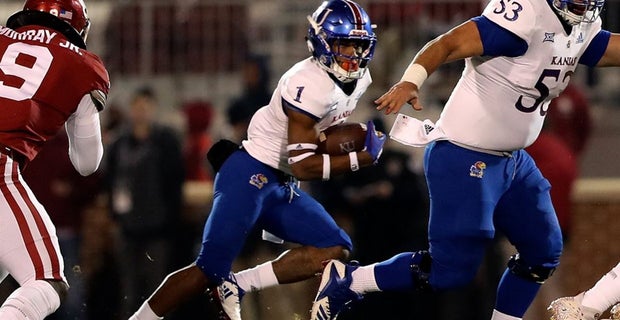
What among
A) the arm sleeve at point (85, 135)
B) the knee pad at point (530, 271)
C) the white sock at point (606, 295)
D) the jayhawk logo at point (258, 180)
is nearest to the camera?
the arm sleeve at point (85, 135)

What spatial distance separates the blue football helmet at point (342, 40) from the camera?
6848 millimetres

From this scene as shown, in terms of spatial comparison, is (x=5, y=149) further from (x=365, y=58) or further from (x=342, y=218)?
(x=342, y=218)

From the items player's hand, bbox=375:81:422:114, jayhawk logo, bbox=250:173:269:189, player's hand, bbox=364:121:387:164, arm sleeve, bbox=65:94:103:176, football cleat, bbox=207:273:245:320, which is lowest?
football cleat, bbox=207:273:245:320

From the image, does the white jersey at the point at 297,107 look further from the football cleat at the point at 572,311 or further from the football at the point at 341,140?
the football cleat at the point at 572,311

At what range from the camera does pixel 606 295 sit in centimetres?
659

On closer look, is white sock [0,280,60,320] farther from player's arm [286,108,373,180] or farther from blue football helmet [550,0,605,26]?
blue football helmet [550,0,605,26]

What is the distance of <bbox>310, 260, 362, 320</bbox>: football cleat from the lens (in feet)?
22.6

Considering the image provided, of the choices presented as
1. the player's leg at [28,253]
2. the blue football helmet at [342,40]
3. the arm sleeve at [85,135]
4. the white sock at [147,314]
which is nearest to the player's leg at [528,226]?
the blue football helmet at [342,40]

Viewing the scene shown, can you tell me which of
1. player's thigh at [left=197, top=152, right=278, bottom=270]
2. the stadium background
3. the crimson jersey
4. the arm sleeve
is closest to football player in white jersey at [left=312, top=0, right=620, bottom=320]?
player's thigh at [left=197, top=152, right=278, bottom=270]

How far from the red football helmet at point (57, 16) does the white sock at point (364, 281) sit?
5.99ft

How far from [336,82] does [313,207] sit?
71 cm

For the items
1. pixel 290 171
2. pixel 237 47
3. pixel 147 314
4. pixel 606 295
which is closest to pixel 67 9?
pixel 290 171

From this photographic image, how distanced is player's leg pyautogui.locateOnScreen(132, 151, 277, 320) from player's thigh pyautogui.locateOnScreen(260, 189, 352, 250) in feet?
0.43

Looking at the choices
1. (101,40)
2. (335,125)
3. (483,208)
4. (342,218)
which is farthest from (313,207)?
(101,40)
